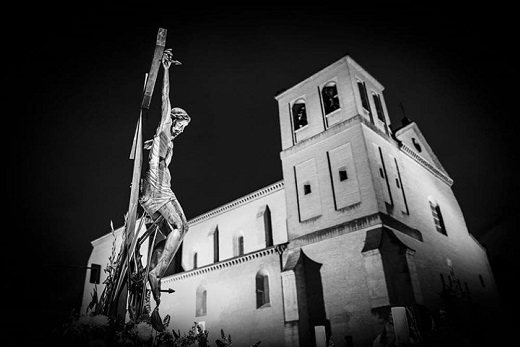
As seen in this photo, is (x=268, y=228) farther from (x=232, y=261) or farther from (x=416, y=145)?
(x=416, y=145)

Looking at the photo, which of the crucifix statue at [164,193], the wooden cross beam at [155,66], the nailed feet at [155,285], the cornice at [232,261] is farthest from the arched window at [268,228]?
the nailed feet at [155,285]

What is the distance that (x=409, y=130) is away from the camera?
2353 cm

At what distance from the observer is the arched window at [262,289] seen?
1795cm


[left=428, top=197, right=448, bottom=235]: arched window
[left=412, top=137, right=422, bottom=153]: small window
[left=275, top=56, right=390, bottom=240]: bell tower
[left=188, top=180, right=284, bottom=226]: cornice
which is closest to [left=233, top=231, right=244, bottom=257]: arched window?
[left=188, top=180, right=284, bottom=226]: cornice

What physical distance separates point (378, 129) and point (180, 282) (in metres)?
15.1

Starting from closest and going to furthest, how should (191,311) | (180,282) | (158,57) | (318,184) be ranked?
(158,57), (318,184), (191,311), (180,282)

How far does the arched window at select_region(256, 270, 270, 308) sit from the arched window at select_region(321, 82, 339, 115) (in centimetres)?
932

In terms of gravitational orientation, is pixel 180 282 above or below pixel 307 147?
below

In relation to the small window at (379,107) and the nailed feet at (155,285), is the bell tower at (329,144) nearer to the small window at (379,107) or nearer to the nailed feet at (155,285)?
the small window at (379,107)

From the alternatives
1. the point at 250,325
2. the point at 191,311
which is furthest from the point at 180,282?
the point at 250,325

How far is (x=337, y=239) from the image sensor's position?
50.3ft

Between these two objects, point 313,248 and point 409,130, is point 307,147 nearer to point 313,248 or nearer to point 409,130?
point 313,248

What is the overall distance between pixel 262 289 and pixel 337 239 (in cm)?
540

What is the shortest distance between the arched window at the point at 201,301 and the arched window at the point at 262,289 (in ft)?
13.4
